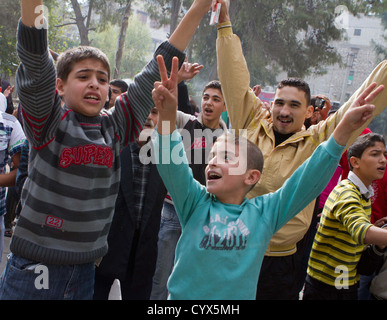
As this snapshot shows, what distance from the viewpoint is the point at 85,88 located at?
1.75m

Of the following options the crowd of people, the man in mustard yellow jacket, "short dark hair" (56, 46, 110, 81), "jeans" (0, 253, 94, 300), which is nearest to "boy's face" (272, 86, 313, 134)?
the man in mustard yellow jacket

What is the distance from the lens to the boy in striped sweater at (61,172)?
5.21ft

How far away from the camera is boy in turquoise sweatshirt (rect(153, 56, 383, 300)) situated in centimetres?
156

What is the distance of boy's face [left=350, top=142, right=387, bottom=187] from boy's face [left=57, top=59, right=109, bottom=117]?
1.87 m

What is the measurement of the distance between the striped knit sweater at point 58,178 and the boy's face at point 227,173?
43 centimetres

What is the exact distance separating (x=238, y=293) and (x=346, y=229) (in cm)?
121

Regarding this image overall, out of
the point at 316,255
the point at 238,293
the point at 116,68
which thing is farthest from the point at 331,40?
the point at 238,293

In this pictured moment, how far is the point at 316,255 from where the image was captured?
2.75 m

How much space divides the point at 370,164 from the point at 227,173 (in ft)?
5.02

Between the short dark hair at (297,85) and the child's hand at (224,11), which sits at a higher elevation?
the child's hand at (224,11)

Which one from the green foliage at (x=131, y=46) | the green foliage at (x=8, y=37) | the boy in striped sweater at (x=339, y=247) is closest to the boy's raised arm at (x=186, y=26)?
the boy in striped sweater at (x=339, y=247)

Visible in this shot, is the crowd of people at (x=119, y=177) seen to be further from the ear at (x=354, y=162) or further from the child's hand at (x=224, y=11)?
the ear at (x=354, y=162)

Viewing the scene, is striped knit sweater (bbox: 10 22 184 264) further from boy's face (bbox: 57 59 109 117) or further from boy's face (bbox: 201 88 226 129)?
boy's face (bbox: 201 88 226 129)
